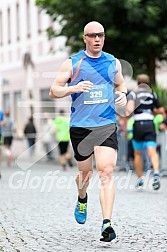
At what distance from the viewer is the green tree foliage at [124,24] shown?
23.5m

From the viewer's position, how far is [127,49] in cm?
2502

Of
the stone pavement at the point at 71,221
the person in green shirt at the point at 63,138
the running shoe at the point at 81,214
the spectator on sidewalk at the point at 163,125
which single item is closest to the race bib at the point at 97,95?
the running shoe at the point at 81,214

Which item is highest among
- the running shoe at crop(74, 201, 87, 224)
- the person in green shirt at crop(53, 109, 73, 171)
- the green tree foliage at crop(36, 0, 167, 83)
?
the green tree foliage at crop(36, 0, 167, 83)

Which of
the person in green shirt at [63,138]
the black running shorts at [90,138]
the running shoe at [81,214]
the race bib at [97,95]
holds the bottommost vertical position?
the person in green shirt at [63,138]

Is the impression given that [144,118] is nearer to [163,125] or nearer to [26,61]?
[163,125]

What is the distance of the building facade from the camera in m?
39.6

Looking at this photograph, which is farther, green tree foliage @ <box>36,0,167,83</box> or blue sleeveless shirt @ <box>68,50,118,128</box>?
green tree foliage @ <box>36,0,167,83</box>

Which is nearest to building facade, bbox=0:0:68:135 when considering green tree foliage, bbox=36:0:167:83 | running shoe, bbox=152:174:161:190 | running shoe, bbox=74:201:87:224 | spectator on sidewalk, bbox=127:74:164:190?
green tree foliage, bbox=36:0:167:83

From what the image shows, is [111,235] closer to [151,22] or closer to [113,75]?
[113,75]

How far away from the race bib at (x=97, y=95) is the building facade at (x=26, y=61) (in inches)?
1130

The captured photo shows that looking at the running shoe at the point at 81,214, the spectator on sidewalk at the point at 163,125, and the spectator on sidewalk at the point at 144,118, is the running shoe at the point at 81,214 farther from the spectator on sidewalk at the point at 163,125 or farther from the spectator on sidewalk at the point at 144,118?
the spectator on sidewalk at the point at 163,125

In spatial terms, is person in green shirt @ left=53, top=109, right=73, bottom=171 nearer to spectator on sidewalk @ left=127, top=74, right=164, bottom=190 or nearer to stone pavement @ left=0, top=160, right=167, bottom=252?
stone pavement @ left=0, top=160, right=167, bottom=252

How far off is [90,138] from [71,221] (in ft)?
5.27

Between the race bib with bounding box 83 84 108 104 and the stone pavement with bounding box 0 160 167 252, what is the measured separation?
1175mm
